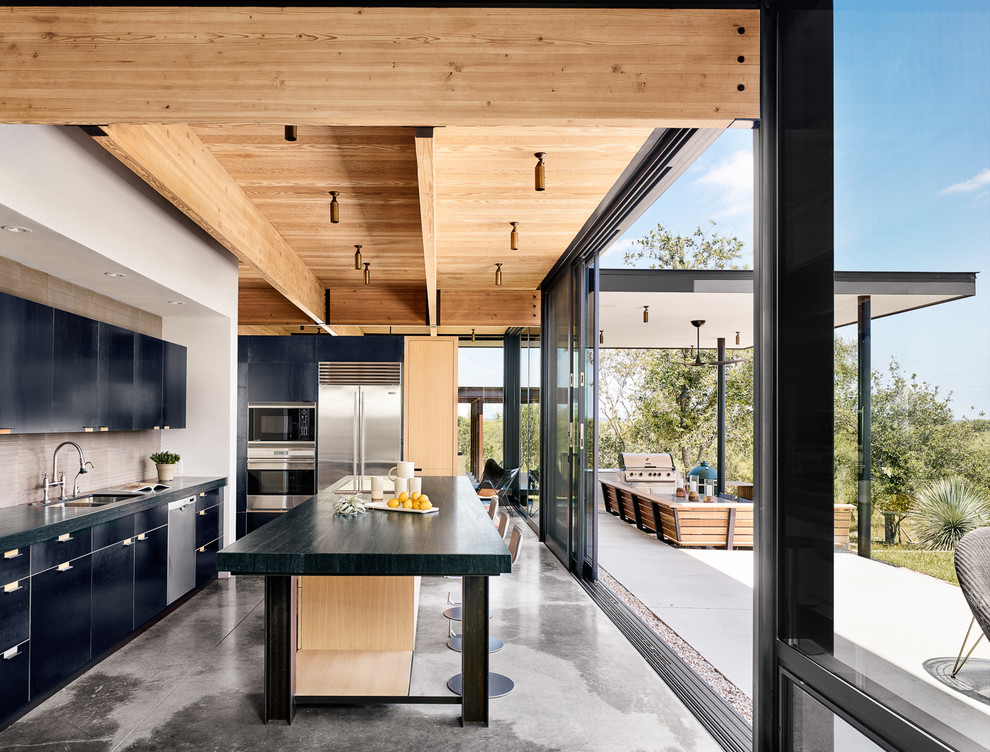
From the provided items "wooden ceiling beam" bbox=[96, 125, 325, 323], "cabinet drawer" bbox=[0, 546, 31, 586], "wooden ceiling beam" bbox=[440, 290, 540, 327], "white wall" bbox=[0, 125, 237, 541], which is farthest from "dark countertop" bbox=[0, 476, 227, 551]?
"wooden ceiling beam" bbox=[440, 290, 540, 327]

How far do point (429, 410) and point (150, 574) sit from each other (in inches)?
153

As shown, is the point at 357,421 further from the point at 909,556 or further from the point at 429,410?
the point at 909,556

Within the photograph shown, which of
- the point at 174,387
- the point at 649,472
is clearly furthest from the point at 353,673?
the point at 649,472

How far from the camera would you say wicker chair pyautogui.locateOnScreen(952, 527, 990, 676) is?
151cm

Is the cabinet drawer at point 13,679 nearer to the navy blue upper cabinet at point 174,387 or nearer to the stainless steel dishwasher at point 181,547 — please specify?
the stainless steel dishwasher at point 181,547

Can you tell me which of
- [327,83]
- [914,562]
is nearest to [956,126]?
[914,562]

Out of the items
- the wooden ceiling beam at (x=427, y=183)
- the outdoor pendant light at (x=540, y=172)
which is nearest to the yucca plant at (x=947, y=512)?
the wooden ceiling beam at (x=427, y=183)

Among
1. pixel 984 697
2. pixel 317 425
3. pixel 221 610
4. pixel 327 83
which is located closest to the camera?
pixel 984 697

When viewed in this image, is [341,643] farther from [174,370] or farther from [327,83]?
[174,370]

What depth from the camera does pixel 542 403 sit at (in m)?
7.81

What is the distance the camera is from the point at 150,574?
444 centimetres

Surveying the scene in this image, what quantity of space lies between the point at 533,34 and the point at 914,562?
2023 millimetres

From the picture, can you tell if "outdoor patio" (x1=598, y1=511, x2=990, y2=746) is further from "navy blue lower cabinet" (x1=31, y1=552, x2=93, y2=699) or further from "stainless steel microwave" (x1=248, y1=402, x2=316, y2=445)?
"stainless steel microwave" (x1=248, y1=402, x2=316, y2=445)

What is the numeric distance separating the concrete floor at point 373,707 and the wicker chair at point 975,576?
1.52m
